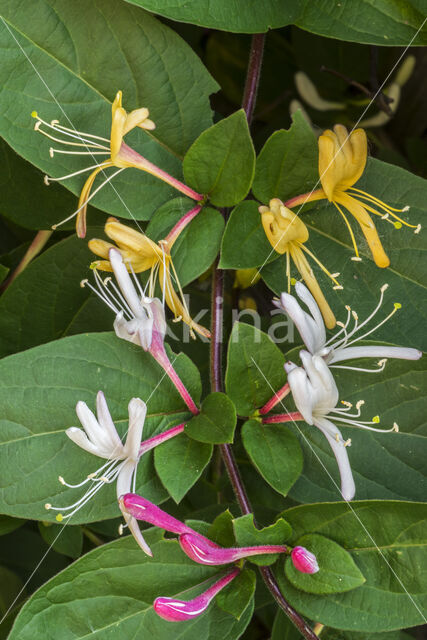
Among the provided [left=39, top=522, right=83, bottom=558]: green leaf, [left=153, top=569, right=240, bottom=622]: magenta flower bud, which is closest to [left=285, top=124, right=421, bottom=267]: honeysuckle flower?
[left=153, top=569, right=240, bottom=622]: magenta flower bud

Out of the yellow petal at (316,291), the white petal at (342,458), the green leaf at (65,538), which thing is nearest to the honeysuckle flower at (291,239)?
the yellow petal at (316,291)

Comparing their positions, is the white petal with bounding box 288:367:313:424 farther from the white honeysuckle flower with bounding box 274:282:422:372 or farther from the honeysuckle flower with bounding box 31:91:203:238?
the honeysuckle flower with bounding box 31:91:203:238

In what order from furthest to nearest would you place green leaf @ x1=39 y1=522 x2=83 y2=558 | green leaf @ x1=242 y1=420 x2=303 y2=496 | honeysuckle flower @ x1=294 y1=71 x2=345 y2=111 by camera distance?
honeysuckle flower @ x1=294 y1=71 x2=345 y2=111 < green leaf @ x1=39 y1=522 x2=83 y2=558 < green leaf @ x1=242 y1=420 x2=303 y2=496

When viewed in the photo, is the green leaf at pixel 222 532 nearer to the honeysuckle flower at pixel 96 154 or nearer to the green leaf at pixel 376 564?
the green leaf at pixel 376 564

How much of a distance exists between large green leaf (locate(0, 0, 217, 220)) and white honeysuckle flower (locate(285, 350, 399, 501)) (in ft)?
0.83

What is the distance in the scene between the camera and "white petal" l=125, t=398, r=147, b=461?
680mm

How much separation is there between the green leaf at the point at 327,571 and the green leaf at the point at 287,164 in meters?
0.34

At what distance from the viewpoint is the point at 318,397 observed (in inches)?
27.3

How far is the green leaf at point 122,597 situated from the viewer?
711 millimetres

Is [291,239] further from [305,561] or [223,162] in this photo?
[305,561]

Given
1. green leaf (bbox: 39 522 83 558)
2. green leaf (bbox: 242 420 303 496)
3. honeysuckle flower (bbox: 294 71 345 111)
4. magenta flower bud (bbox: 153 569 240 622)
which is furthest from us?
honeysuckle flower (bbox: 294 71 345 111)

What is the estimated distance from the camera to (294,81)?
1195mm

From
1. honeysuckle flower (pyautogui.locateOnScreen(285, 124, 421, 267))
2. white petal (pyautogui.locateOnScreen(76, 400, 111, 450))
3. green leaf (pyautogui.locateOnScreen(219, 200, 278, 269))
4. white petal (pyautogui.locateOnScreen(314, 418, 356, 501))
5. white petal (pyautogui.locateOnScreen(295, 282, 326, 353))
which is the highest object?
honeysuckle flower (pyautogui.locateOnScreen(285, 124, 421, 267))

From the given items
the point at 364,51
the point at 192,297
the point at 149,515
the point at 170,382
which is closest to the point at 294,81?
the point at 364,51
